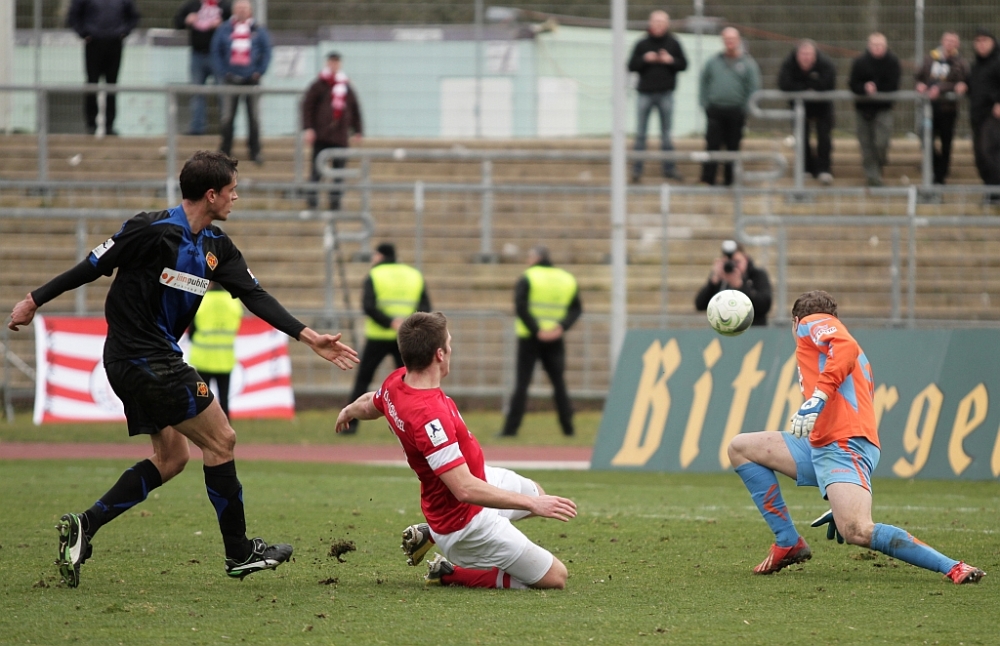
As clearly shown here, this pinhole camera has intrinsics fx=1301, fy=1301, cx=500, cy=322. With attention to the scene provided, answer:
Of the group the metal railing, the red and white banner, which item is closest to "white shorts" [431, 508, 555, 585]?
the red and white banner

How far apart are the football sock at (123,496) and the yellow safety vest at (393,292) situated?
27.5 feet

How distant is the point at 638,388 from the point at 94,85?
1154cm

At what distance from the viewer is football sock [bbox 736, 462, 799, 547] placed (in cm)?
700

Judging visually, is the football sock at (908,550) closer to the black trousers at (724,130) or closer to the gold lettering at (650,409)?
the gold lettering at (650,409)

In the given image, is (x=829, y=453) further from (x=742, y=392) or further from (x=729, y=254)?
(x=729, y=254)

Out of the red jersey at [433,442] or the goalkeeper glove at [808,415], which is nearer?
the red jersey at [433,442]

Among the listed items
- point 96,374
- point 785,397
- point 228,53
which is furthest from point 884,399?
point 228,53

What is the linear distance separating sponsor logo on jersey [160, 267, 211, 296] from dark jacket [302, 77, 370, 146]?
13.0m

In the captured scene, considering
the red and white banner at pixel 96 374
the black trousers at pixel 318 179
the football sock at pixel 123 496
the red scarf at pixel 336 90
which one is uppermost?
the red scarf at pixel 336 90

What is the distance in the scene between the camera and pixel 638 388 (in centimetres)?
1262

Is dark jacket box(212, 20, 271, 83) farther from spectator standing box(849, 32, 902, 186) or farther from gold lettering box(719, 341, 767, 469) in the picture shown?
gold lettering box(719, 341, 767, 469)

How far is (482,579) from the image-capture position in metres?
6.63

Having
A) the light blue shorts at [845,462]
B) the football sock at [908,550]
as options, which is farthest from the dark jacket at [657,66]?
the football sock at [908,550]

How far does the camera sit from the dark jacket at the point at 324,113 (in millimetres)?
19328
